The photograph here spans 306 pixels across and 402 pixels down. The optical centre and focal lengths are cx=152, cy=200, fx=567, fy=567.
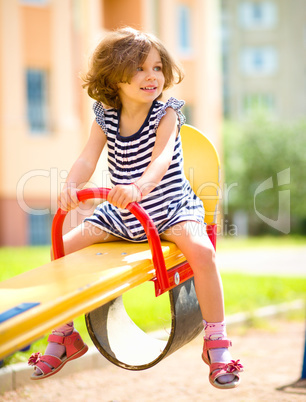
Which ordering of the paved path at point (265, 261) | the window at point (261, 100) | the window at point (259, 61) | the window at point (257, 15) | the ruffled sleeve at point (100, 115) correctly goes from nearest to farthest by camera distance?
1. the ruffled sleeve at point (100, 115)
2. the paved path at point (265, 261)
3. the window at point (261, 100)
4. the window at point (259, 61)
5. the window at point (257, 15)

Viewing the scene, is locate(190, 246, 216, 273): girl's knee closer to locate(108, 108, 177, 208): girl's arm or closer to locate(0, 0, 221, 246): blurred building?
locate(108, 108, 177, 208): girl's arm

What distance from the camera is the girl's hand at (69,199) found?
2469 millimetres

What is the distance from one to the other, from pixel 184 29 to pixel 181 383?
43.3 feet

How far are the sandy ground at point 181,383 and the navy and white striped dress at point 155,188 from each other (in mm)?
1130

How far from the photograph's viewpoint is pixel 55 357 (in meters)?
2.58

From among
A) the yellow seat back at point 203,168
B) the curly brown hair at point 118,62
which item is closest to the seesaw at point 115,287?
the yellow seat back at point 203,168

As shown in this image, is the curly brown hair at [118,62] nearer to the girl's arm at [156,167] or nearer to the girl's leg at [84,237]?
the girl's arm at [156,167]

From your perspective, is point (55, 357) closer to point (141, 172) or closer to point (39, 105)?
point (141, 172)

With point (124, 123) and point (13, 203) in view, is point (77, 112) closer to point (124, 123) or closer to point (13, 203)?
point (13, 203)

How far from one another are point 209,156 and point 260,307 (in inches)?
126

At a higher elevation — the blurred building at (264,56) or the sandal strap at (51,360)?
the blurred building at (264,56)

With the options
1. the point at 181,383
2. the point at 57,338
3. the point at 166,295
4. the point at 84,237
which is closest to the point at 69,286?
the point at 57,338

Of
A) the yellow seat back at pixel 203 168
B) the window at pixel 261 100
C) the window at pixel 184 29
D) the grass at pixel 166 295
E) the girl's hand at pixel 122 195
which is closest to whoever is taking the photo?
the girl's hand at pixel 122 195

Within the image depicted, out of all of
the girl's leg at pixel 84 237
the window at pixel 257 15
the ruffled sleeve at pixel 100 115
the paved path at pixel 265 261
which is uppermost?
the window at pixel 257 15
